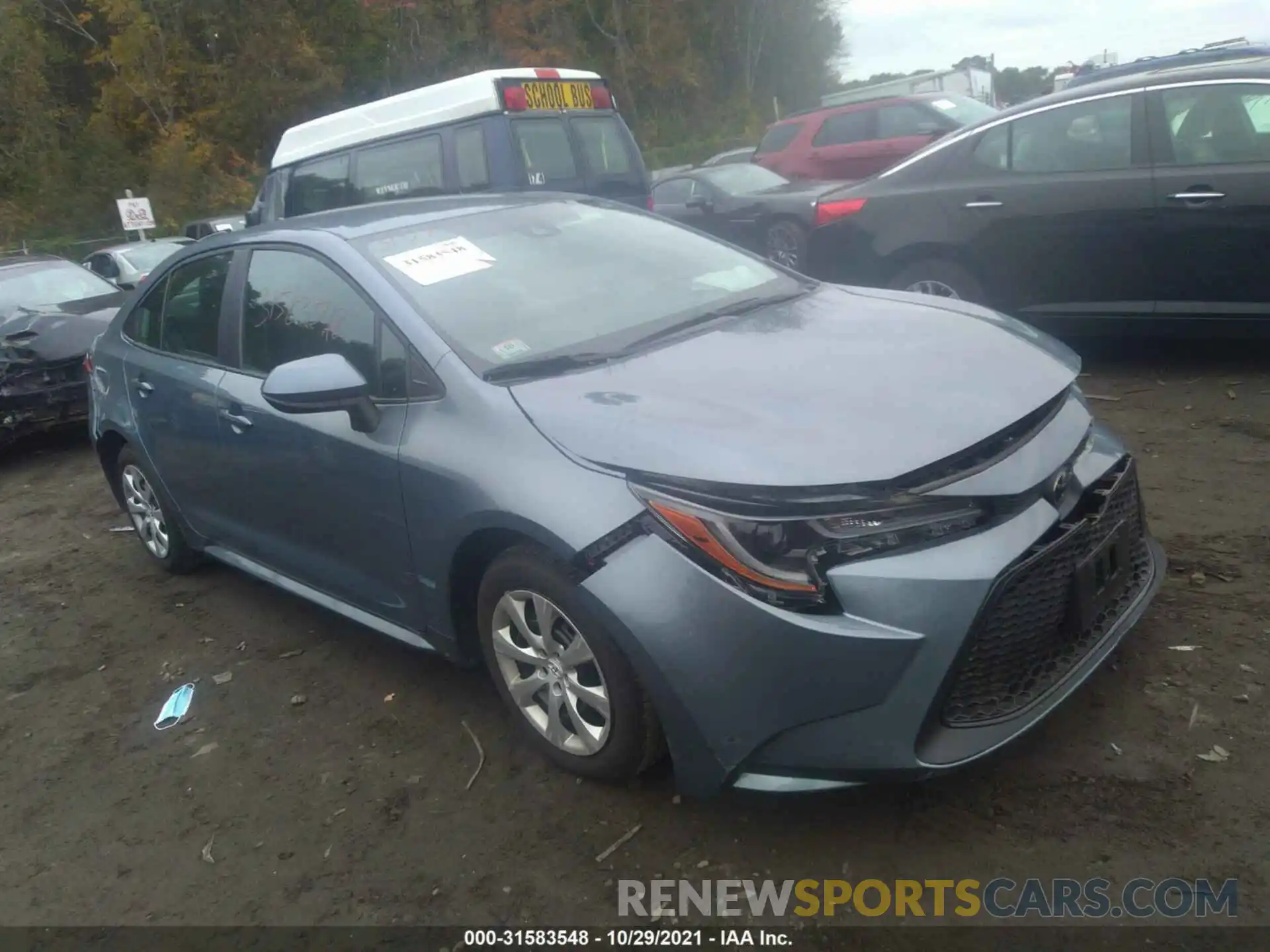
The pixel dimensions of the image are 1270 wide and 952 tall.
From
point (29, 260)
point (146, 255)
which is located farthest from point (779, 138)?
point (29, 260)

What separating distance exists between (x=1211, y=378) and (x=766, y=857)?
420cm

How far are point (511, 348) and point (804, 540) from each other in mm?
1181

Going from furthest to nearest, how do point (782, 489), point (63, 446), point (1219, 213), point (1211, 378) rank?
1. point (63, 446)
2. point (1211, 378)
3. point (1219, 213)
4. point (782, 489)

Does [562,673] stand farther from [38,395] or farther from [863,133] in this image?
[863,133]

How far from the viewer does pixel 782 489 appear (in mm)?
2395

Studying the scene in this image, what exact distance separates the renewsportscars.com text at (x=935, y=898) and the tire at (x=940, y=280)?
410 centimetres

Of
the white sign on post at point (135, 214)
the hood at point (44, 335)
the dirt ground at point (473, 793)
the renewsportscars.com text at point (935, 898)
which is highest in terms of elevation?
the white sign on post at point (135, 214)

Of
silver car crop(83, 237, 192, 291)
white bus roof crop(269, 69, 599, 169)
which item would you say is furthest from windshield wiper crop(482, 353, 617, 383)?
silver car crop(83, 237, 192, 291)

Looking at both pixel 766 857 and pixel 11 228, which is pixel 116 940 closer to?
pixel 766 857

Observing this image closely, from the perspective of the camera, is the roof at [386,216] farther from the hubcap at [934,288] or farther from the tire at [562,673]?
the hubcap at [934,288]

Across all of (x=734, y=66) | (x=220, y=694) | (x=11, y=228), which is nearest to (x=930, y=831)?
(x=220, y=694)

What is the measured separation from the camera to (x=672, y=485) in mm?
2512

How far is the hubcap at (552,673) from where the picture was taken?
109 inches

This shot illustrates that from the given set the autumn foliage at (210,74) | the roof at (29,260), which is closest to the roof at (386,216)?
the roof at (29,260)
